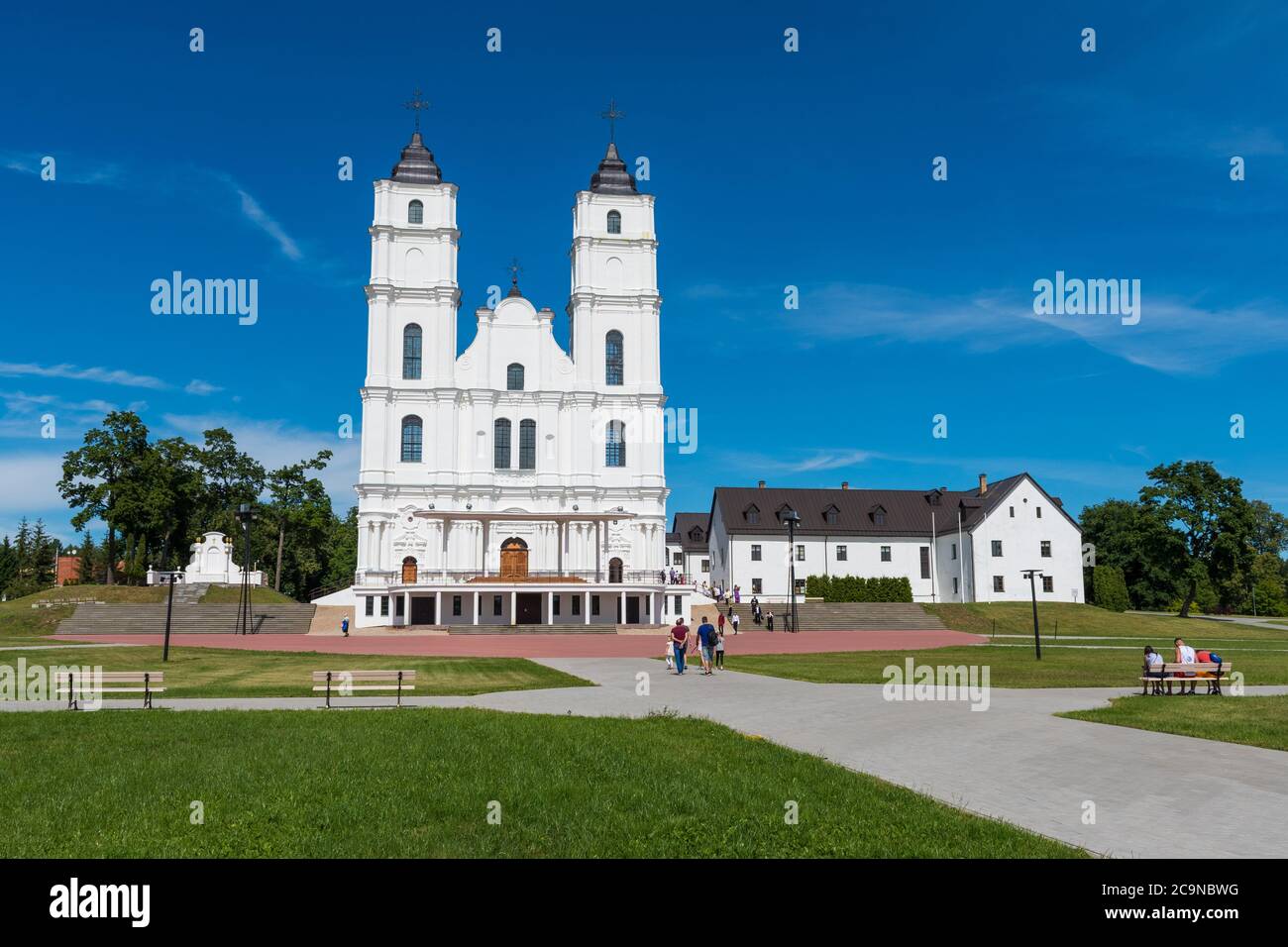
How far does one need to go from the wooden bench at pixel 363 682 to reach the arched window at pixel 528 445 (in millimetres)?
45421

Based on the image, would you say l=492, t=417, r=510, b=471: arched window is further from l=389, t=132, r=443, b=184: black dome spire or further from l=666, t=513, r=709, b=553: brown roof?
l=666, t=513, r=709, b=553: brown roof

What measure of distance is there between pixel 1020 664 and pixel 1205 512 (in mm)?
46884

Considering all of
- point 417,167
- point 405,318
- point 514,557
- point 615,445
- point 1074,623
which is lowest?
point 1074,623

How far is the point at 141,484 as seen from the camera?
72.1 metres

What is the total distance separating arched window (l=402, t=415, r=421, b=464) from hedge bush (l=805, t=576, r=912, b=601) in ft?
93.5

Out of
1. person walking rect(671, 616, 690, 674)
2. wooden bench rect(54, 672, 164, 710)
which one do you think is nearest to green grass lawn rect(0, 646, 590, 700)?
wooden bench rect(54, 672, 164, 710)

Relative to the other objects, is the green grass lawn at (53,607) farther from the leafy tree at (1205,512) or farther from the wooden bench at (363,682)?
the leafy tree at (1205,512)

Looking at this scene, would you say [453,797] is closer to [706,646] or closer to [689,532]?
[706,646]

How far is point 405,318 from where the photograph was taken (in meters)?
65.8

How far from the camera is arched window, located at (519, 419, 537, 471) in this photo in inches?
2618

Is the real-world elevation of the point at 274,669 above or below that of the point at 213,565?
below

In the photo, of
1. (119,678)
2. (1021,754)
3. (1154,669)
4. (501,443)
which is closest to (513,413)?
(501,443)

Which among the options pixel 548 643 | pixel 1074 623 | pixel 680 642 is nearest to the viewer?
pixel 680 642
